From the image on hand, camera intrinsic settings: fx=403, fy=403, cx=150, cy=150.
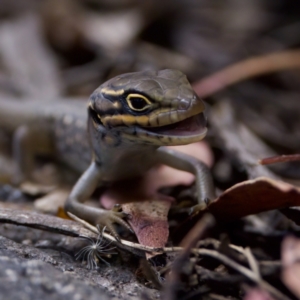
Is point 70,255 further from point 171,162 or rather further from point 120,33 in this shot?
point 120,33

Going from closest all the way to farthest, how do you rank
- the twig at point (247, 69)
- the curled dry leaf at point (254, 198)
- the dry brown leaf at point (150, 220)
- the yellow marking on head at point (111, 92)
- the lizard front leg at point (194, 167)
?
the curled dry leaf at point (254, 198) → the dry brown leaf at point (150, 220) → the yellow marking on head at point (111, 92) → the lizard front leg at point (194, 167) → the twig at point (247, 69)

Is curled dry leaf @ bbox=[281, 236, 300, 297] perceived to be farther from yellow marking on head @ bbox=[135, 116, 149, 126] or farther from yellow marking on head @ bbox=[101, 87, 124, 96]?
yellow marking on head @ bbox=[101, 87, 124, 96]

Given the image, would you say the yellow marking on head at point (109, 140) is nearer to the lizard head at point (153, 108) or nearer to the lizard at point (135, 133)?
the lizard at point (135, 133)

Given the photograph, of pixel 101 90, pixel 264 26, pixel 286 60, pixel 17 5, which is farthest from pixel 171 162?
pixel 17 5

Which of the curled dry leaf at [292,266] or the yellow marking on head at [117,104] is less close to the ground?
the yellow marking on head at [117,104]

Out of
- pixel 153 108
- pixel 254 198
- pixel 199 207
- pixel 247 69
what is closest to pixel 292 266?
pixel 254 198

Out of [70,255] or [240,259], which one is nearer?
[240,259]

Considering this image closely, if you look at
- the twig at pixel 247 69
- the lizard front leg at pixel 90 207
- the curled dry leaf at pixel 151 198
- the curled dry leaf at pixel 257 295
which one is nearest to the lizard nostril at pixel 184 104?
the curled dry leaf at pixel 151 198

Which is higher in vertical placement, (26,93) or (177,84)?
(177,84)
